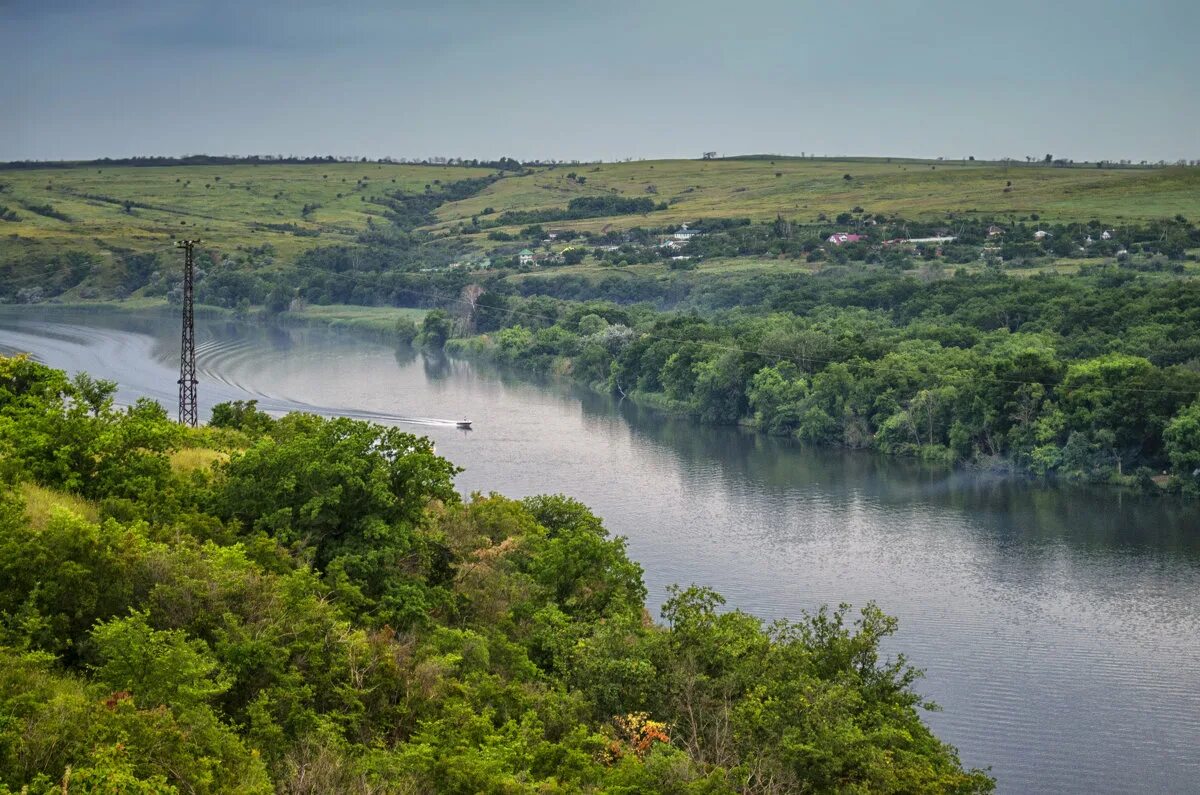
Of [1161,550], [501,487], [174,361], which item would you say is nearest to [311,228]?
[174,361]

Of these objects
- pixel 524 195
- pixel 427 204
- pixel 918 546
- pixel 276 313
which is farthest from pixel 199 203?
pixel 918 546

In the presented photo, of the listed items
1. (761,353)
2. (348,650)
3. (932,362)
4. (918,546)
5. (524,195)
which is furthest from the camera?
(524,195)

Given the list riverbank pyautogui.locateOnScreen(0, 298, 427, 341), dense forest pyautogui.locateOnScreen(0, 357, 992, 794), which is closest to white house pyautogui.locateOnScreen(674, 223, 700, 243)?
riverbank pyautogui.locateOnScreen(0, 298, 427, 341)

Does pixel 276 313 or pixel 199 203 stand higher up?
pixel 199 203

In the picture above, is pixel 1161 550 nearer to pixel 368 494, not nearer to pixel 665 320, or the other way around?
pixel 368 494

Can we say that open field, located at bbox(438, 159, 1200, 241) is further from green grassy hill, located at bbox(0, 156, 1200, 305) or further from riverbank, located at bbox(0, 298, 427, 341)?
riverbank, located at bbox(0, 298, 427, 341)

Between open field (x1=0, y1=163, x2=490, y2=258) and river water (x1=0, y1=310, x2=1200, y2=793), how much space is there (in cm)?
4398

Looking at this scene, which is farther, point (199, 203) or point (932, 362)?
point (199, 203)

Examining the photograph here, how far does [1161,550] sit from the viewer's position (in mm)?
36938

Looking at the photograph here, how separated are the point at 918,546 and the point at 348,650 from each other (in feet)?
82.5

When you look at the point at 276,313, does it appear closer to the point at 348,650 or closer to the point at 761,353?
the point at 761,353

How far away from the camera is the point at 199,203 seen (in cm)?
13462

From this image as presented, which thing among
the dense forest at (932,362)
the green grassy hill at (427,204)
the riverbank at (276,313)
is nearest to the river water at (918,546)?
the dense forest at (932,362)

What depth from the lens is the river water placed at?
2553 centimetres
